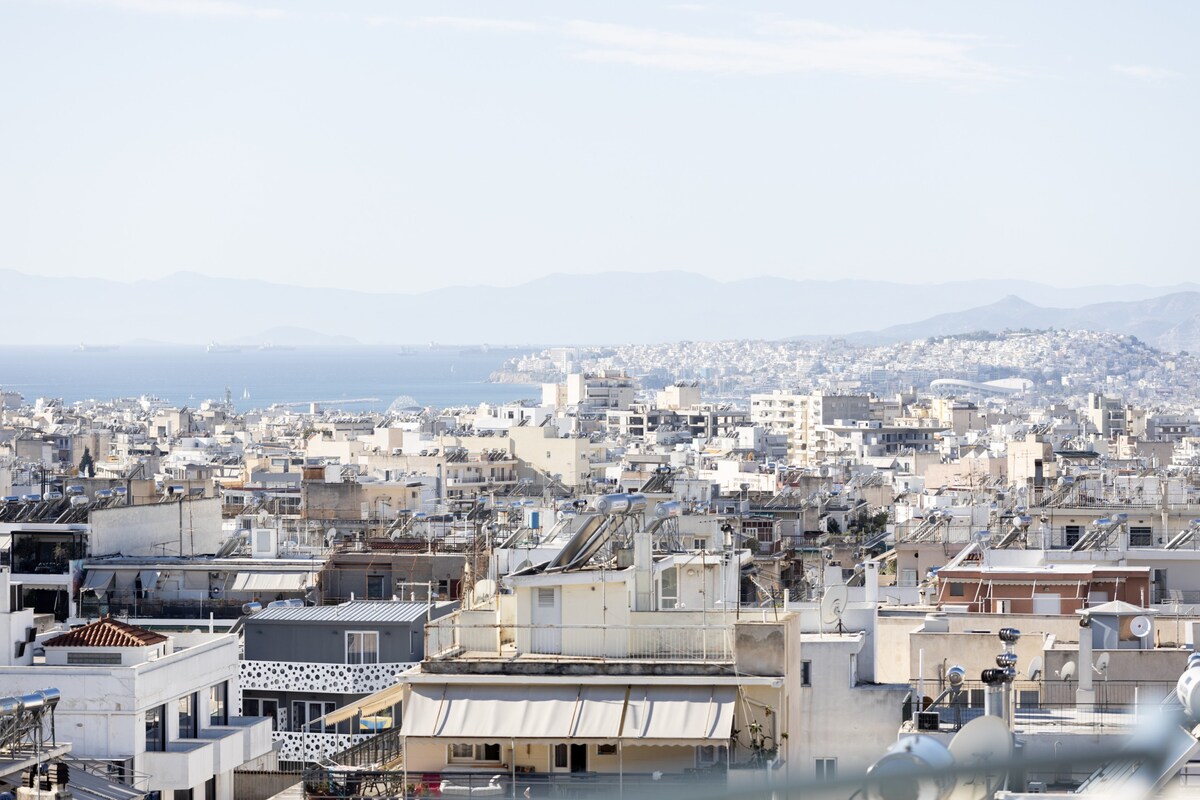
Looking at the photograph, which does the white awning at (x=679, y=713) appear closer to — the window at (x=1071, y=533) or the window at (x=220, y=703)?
the window at (x=220, y=703)

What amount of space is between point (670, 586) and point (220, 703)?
4483 millimetres

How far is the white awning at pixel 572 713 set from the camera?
14.7 m

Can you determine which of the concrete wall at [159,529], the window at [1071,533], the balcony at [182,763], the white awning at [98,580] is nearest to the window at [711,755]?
the balcony at [182,763]

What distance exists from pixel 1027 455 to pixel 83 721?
56.1 m

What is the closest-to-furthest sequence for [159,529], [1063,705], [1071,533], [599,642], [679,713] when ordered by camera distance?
[679,713] → [599,642] → [1063,705] → [1071,533] → [159,529]

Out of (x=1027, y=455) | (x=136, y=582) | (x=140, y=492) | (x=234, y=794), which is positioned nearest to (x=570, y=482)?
(x=1027, y=455)

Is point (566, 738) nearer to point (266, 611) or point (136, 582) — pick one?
point (266, 611)

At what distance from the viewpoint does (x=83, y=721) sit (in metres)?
17.8

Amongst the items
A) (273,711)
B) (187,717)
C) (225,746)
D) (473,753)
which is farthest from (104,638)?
(273,711)

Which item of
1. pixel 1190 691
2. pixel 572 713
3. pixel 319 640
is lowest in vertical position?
pixel 319 640

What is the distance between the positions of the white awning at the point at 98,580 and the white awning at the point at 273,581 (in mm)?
1706

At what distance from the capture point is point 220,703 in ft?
65.4

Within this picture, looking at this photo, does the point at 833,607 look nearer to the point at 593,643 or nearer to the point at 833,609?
the point at 833,609

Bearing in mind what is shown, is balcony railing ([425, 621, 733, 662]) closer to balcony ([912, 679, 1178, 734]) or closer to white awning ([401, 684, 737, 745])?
white awning ([401, 684, 737, 745])
